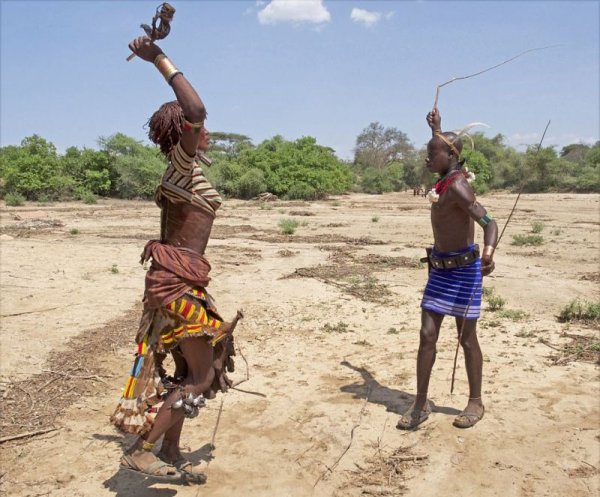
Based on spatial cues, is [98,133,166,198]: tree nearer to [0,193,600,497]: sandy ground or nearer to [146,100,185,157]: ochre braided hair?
[0,193,600,497]: sandy ground

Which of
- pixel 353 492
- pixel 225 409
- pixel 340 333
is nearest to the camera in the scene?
pixel 353 492

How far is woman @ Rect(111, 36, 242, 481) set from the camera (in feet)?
9.02

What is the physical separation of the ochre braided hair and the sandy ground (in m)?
1.93

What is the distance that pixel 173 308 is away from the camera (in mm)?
2756

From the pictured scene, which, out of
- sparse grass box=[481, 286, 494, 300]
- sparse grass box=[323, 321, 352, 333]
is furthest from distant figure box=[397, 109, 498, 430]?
sparse grass box=[481, 286, 494, 300]

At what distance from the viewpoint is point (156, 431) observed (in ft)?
9.32

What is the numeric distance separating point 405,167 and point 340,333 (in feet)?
140

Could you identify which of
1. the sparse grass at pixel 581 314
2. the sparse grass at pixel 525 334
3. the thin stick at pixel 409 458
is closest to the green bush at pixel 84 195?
the sparse grass at pixel 581 314

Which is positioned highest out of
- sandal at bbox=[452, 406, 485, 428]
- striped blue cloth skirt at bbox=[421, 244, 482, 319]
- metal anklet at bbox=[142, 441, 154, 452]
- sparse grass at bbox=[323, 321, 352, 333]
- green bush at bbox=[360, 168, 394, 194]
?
green bush at bbox=[360, 168, 394, 194]

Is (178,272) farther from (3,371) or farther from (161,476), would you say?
(3,371)

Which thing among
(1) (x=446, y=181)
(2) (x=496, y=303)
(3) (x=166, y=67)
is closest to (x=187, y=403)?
(3) (x=166, y=67)

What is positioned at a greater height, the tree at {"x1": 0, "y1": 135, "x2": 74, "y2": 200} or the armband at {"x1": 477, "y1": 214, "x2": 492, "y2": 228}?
the tree at {"x1": 0, "y1": 135, "x2": 74, "y2": 200}

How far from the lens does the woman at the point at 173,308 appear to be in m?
2.75

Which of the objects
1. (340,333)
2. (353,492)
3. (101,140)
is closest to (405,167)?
(101,140)
